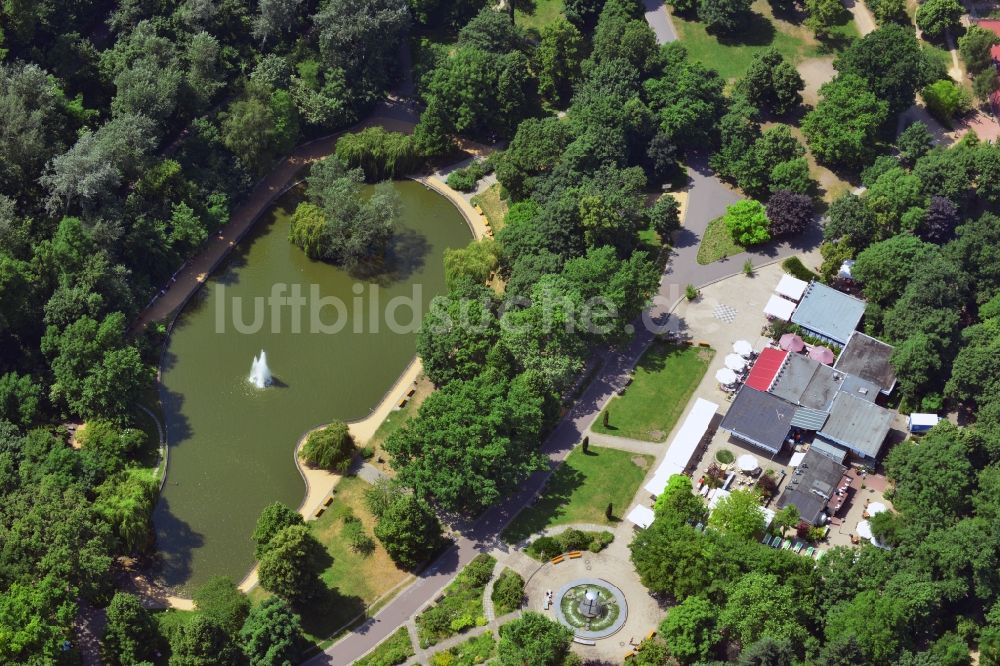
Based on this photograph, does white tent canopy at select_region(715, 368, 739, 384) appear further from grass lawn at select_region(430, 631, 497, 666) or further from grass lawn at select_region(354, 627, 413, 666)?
grass lawn at select_region(354, 627, 413, 666)

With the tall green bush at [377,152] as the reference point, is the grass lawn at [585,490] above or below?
below

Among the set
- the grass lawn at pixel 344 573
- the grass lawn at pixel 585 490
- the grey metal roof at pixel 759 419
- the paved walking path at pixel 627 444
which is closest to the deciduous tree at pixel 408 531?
the grass lawn at pixel 344 573

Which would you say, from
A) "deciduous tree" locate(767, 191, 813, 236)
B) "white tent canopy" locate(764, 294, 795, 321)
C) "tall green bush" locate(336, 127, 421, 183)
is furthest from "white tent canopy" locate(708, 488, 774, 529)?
"tall green bush" locate(336, 127, 421, 183)

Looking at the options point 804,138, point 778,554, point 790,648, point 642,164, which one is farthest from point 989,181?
point 790,648

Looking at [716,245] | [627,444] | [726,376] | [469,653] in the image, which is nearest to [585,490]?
[627,444]

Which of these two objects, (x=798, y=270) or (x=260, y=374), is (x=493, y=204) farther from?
(x=260, y=374)

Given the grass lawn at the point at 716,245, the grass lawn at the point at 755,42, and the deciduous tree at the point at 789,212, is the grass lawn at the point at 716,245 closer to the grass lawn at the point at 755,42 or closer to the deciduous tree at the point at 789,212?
the deciduous tree at the point at 789,212

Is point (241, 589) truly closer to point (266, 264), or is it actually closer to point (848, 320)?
point (266, 264)
